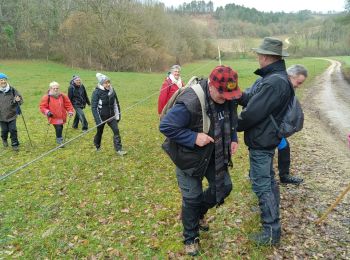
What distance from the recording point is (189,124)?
4051 mm

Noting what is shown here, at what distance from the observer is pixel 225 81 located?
12.6ft

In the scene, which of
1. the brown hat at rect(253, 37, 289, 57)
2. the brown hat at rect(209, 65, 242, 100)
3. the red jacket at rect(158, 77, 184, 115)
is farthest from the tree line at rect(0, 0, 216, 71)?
the brown hat at rect(209, 65, 242, 100)

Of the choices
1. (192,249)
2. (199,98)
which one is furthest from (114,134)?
(199,98)

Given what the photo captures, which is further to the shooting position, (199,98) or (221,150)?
(221,150)

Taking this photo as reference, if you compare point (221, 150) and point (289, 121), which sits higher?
point (289, 121)

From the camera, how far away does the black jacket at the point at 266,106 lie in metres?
4.45

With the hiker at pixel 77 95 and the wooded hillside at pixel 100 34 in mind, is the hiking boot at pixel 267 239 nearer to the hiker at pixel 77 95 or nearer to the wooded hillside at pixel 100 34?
the hiker at pixel 77 95

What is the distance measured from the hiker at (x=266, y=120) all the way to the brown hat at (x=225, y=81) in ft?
2.43

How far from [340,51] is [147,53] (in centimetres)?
7470

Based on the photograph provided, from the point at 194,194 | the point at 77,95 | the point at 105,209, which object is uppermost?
the point at 77,95

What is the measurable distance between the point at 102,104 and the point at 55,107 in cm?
230

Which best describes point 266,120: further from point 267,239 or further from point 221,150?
point 267,239

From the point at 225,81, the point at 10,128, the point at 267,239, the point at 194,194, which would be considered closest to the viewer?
the point at 225,81

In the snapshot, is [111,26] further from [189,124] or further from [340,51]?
[340,51]
